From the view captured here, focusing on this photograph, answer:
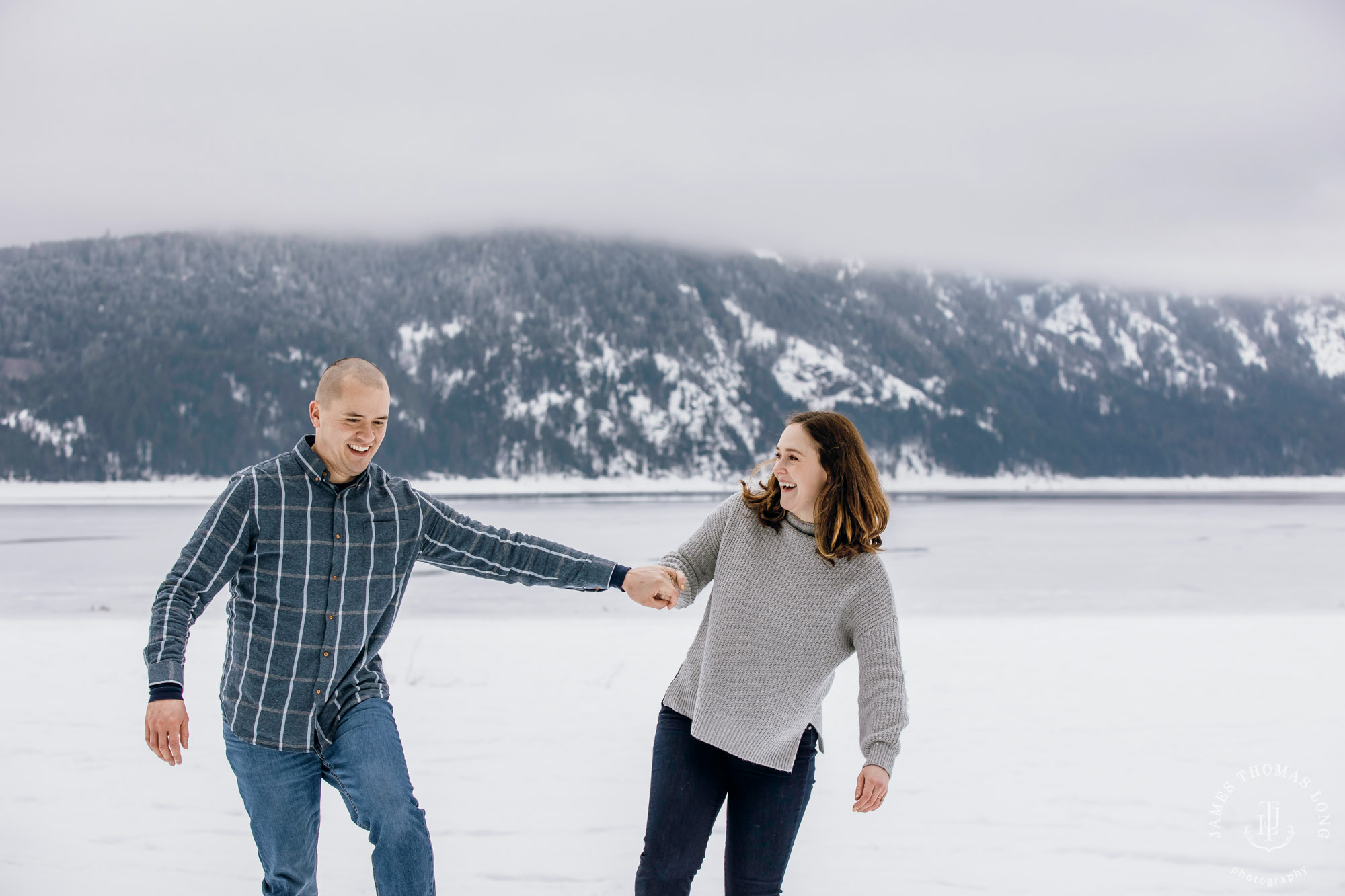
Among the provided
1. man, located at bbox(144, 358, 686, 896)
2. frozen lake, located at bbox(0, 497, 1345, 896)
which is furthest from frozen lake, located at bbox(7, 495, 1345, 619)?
man, located at bbox(144, 358, 686, 896)

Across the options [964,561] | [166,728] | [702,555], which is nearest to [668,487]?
[964,561]

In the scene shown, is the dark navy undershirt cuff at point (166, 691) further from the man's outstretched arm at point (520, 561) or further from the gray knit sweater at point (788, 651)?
the gray knit sweater at point (788, 651)

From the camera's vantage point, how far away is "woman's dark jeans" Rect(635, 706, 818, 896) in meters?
2.50

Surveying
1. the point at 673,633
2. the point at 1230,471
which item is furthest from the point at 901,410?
the point at 673,633

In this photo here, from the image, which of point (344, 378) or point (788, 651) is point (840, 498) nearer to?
point (788, 651)

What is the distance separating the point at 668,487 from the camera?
138 meters

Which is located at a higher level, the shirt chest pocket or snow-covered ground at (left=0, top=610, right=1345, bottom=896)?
the shirt chest pocket

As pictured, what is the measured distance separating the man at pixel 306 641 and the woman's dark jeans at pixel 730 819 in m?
0.58

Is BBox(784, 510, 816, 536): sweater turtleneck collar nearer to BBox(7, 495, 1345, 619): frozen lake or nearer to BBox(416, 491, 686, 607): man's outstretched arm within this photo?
BBox(416, 491, 686, 607): man's outstretched arm

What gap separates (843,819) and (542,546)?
2594 mm

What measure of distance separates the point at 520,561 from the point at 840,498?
1.04 meters

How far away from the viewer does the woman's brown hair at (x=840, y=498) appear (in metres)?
2.58

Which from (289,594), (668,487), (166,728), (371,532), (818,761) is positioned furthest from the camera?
(668,487)

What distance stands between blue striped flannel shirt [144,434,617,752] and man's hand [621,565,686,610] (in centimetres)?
72
